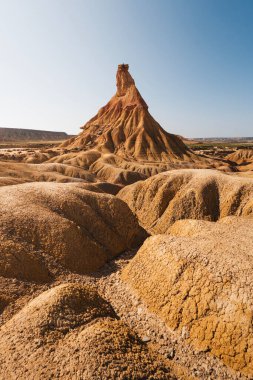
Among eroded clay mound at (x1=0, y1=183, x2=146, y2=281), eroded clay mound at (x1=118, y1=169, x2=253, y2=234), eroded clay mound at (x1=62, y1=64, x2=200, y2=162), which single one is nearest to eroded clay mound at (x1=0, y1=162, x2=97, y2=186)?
eroded clay mound at (x1=0, y1=183, x2=146, y2=281)

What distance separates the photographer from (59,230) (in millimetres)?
19359

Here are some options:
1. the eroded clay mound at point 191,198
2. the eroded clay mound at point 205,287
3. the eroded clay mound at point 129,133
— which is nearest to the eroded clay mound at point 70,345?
the eroded clay mound at point 205,287

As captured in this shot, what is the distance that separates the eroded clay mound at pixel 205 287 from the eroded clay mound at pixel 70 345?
292 cm

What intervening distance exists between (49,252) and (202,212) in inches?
640

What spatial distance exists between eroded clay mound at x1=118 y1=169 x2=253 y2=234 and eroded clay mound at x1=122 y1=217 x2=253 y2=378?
8978 millimetres

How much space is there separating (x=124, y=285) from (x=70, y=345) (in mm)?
7035

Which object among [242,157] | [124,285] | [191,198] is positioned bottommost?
[124,285]

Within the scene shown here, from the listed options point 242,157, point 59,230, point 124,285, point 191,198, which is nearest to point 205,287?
point 124,285

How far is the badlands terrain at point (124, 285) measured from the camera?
10.0 metres

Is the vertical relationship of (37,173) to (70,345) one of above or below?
above

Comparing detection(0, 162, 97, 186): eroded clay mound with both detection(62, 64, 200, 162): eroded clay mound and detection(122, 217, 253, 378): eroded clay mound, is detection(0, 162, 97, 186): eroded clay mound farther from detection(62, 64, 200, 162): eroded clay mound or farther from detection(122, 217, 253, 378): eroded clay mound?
detection(122, 217, 253, 378): eroded clay mound

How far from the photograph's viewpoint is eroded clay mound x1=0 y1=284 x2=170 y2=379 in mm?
9109

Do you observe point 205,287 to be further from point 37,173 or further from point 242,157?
point 242,157

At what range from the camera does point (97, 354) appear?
9539 mm
